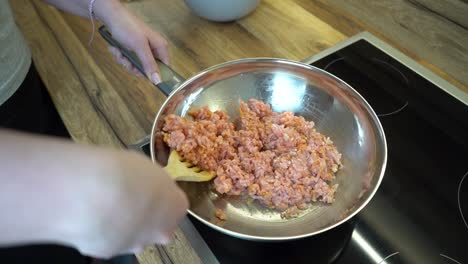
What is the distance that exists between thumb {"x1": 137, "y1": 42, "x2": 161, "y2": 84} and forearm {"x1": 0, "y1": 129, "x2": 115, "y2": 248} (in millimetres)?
440

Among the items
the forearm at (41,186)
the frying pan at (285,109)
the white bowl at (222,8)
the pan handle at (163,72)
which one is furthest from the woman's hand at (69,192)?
the white bowl at (222,8)

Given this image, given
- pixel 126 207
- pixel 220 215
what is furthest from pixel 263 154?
pixel 126 207

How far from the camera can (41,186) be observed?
0.30 metres

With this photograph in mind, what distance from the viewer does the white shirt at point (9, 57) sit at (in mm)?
739

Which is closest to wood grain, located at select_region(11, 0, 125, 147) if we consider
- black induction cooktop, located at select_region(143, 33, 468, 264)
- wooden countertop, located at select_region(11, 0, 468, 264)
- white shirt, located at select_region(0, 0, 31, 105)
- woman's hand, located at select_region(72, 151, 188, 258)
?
wooden countertop, located at select_region(11, 0, 468, 264)

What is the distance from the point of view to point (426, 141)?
2.62 feet

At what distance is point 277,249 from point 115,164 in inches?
15.3

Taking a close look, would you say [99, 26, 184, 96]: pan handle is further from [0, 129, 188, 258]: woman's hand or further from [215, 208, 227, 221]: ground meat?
[0, 129, 188, 258]: woman's hand

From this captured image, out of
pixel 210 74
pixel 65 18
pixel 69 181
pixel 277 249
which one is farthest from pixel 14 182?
pixel 65 18

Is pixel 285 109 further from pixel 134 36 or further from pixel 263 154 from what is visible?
pixel 134 36

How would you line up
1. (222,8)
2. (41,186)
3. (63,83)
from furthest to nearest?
(222,8) → (63,83) → (41,186)

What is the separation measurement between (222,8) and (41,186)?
0.89 meters

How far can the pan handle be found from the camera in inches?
29.7

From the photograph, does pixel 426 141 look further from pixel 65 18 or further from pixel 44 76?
pixel 65 18
